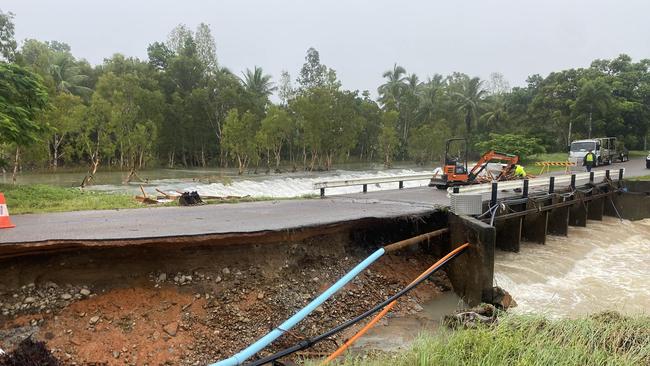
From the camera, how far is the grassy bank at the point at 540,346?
3.69m

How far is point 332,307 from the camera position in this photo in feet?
21.6

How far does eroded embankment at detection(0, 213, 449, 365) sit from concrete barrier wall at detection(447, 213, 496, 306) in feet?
3.77

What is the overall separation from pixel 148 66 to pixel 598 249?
156 feet

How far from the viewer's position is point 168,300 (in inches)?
225

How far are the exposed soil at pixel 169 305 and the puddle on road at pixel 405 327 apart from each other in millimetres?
253

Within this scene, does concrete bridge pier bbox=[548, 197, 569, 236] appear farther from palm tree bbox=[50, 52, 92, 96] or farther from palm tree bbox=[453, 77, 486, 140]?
palm tree bbox=[453, 77, 486, 140]

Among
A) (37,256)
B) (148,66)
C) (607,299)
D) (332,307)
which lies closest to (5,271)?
(37,256)

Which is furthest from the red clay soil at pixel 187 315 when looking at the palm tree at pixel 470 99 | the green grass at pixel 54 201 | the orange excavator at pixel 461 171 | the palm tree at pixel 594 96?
the palm tree at pixel 470 99

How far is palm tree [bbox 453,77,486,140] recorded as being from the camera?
194ft

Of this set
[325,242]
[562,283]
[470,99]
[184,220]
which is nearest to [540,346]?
[325,242]

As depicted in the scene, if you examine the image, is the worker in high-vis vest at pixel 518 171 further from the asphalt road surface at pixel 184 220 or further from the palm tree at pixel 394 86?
the palm tree at pixel 394 86

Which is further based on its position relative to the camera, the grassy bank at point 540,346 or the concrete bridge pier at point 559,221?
the concrete bridge pier at point 559,221

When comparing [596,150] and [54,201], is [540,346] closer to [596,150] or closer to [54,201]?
[54,201]

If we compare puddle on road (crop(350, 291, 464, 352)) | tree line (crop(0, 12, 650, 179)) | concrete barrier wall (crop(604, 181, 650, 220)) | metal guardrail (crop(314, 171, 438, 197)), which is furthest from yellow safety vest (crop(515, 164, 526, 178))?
tree line (crop(0, 12, 650, 179))
